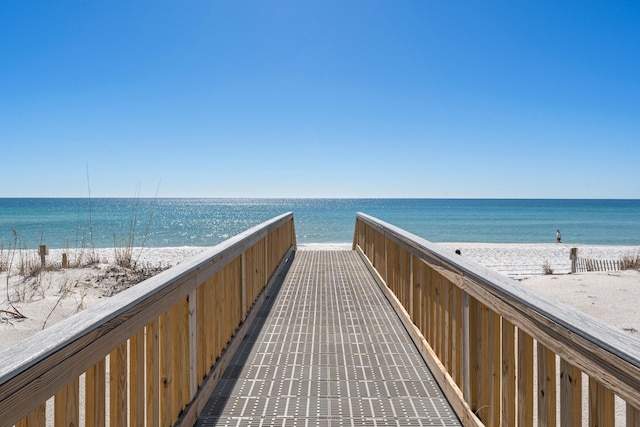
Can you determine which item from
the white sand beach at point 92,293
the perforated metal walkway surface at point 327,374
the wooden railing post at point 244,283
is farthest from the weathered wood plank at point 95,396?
the white sand beach at point 92,293

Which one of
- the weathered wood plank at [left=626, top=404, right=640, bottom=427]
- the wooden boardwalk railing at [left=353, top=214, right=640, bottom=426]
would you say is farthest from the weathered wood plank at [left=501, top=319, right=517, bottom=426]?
the weathered wood plank at [left=626, top=404, right=640, bottom=427]

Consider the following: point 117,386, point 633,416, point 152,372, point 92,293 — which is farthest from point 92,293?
point 633,416

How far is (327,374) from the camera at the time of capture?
3.42m

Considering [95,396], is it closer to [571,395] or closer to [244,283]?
[571,395]

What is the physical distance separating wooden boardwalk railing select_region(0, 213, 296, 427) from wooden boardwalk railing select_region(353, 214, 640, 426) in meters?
1.65

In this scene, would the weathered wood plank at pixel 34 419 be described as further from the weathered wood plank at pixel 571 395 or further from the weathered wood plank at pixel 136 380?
the weathered wood plank at pixel 571 395

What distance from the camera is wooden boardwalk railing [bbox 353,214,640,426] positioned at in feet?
4.35

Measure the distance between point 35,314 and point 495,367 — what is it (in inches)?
280

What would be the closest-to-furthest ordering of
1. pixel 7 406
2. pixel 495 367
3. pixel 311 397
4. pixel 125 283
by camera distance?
1. pixel 7 406
2. pixel 495 367
3. pixel 311 397
4. pixel 125 283

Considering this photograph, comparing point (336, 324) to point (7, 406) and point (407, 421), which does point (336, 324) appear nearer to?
point (407, 421)

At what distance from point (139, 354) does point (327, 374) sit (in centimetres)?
181

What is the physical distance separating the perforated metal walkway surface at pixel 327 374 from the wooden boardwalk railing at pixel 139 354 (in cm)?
27

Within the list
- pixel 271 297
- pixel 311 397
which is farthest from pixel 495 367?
pixel 271 297

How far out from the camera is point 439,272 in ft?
10.2
